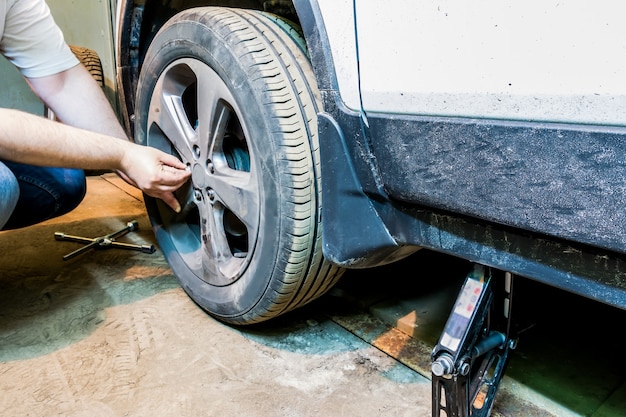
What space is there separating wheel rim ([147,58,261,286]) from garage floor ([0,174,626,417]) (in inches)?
6.9

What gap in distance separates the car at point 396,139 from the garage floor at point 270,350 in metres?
0.14

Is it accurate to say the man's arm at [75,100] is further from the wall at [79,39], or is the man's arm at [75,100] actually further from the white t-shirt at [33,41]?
the wall at [79,39]

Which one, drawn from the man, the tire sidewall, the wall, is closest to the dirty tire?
the tire sidewall

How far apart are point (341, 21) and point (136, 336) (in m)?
0.93

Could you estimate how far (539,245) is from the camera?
0.69 metres

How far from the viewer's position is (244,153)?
4.51 ft

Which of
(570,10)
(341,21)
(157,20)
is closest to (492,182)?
(570,10)

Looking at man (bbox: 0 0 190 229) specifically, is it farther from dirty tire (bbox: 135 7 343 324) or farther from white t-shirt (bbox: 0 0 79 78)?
dirty tire (bbox: 135 7 343 324)

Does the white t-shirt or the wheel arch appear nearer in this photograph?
the white t-shirt

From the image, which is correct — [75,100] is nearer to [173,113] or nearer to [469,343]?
[173,113]

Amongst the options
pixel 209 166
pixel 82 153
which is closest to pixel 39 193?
pixel 82 153

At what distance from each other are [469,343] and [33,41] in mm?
1450

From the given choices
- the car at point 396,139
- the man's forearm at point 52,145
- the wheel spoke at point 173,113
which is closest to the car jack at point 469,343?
the car at point 396,139

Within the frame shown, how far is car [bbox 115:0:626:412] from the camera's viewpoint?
594 millimetres
